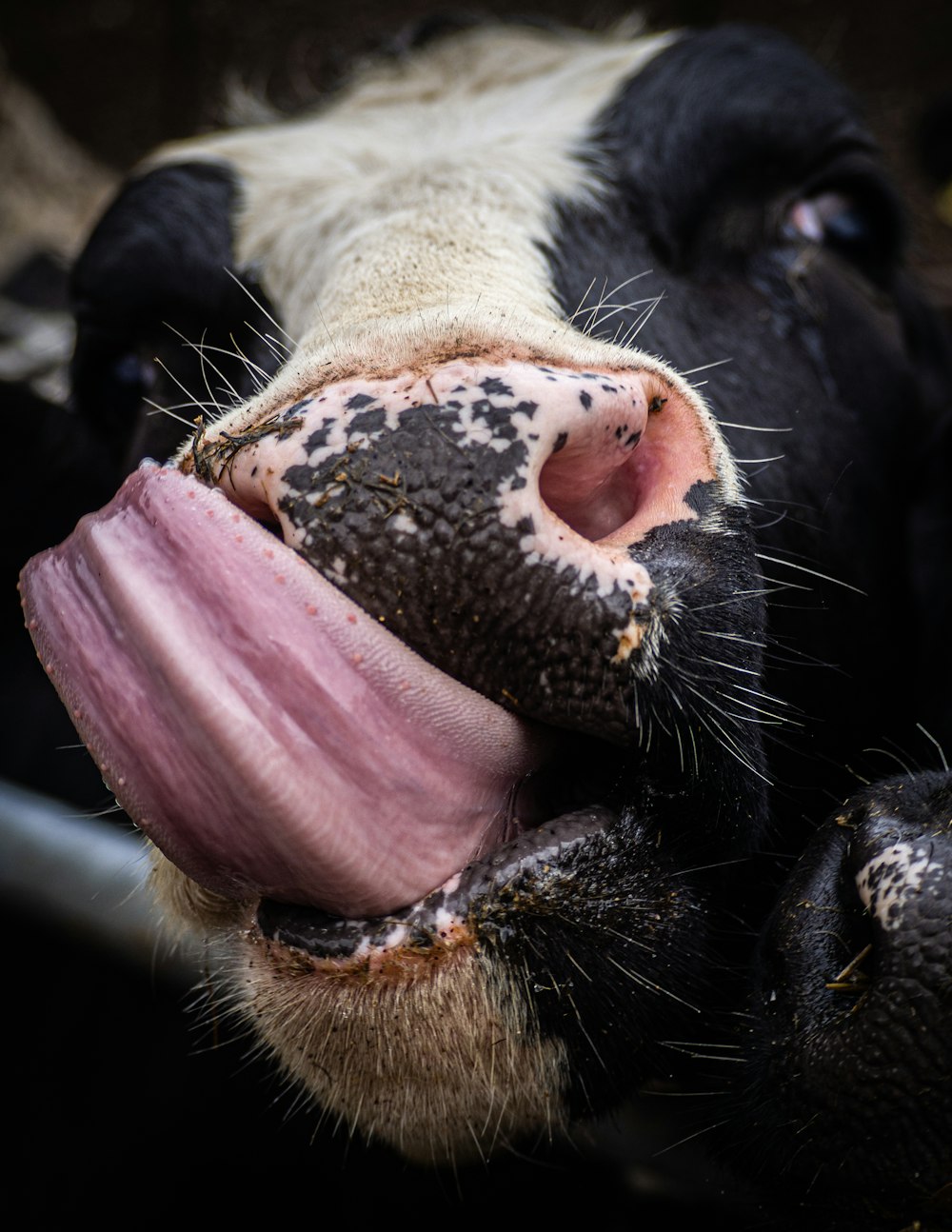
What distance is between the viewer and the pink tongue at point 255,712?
0.98m

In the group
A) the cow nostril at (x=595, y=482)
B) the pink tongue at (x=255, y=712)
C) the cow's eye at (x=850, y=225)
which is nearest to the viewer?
the pink tongue at (x=255, y=712)

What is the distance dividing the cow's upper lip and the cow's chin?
46 millimetres

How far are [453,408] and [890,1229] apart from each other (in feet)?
2.89

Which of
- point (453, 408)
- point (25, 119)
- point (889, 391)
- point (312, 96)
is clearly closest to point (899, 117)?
point (312, 96)

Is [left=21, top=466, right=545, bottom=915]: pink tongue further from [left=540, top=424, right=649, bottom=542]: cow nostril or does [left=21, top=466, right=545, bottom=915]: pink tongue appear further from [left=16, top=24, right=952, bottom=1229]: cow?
[left=540, top=424, right=649, bottom=542]: cow nostril

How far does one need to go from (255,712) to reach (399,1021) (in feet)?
1.13

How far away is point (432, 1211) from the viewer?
245 cm

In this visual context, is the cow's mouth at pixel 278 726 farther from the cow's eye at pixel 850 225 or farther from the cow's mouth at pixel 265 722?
the cow's eye at pixel 850 225

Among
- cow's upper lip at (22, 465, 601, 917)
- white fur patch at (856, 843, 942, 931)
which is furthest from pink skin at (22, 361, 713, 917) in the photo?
white fur patch at (856, 843, 942, 931)

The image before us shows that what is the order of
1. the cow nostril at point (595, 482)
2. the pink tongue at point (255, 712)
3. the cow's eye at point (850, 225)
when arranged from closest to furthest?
the pink tongue at point (255, 712), the cow nostril at point (595, 482), the cow's eye at point (850, 225)

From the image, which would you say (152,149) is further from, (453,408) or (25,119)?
(453,408)

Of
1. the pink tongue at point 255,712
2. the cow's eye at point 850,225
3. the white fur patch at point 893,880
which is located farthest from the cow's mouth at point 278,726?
the cow's eye at point 850,225

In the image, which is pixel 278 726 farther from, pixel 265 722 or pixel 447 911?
pixel 447 911

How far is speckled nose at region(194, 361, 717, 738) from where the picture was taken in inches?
40.9
